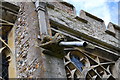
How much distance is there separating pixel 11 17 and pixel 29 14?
53 centimetres

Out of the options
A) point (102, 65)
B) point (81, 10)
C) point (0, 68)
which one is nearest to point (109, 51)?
point (102, 65)

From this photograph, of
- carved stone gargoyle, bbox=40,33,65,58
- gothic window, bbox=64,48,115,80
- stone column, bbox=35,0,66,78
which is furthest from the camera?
gothic window, bbox=64,48,115,80

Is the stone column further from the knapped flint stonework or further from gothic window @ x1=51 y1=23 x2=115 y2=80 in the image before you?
gothic window @ x1=51 y1=23 x2=115 y2=80

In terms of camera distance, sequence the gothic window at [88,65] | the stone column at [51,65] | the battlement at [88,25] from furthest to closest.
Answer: the battlement at [88,25] → the gothic window at [88,65] → the stone column at [51,65]

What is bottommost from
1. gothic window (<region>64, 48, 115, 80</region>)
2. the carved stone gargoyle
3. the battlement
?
gothic window (<region>64, 48, 115, 80</region>)

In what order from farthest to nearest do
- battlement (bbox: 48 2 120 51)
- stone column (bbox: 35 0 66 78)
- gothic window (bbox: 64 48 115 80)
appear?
battlement (bbox: 48 2 120 51), gothic window (bbox: 64 48 115 80), stone column (bbox: 35 0 66 78)

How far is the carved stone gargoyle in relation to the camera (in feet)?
12.7

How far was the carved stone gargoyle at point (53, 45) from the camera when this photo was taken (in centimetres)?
388

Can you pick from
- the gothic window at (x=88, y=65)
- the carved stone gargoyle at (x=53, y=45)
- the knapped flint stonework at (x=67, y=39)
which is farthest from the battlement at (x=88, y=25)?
the carved stone gargoyle at (x=53, y=45)

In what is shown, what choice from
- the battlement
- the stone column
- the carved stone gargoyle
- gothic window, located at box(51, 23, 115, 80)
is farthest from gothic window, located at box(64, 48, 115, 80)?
the carved stone gargoyle

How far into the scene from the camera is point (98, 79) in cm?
548

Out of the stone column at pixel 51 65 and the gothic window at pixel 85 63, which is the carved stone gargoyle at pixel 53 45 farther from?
the gothic window at pixel 85 63

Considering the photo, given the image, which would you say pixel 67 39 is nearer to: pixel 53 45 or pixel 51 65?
pixel 53 45

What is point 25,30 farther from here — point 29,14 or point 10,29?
point 10,29
